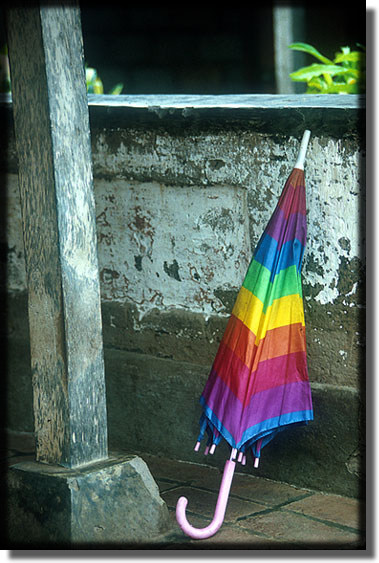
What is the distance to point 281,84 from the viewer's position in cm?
603

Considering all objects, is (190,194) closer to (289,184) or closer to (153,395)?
(289,184)

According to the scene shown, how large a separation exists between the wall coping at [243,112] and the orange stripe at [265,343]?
638 millimetres

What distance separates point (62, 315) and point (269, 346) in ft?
2.11

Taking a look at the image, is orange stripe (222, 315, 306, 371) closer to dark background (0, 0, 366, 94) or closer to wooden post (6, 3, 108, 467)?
wooden post (6, 3, 108, 467)

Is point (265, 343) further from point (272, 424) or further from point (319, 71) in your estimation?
point (319, 71)

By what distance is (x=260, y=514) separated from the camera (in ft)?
9.03

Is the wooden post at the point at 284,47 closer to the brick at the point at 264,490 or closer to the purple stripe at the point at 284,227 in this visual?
the purple stripe at the point at 284,227

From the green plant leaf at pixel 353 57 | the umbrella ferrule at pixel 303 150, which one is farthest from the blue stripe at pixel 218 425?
the green plant leaf at pixel 353 57

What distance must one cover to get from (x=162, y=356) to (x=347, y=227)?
3.06 feet

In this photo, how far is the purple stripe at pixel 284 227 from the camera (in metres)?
2.65

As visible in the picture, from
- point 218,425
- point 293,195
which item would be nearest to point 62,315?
point 218,425

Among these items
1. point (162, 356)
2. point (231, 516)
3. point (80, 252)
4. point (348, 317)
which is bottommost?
point (231, 516)

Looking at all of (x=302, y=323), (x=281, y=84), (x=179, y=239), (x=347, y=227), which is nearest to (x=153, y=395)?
(x=179, y=239)

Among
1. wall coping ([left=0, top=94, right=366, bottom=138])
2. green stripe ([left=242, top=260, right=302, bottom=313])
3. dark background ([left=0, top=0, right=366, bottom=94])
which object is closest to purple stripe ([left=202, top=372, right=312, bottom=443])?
green stripe ([left=242, top=260, right=302, bottom=313])
